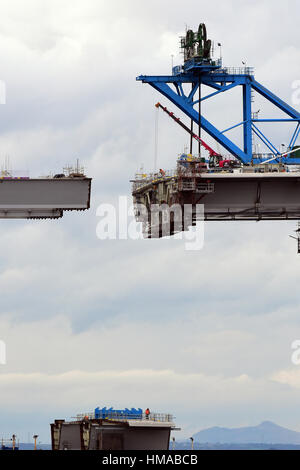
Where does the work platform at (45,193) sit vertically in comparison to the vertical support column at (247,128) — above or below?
below

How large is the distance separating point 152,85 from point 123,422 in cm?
2896

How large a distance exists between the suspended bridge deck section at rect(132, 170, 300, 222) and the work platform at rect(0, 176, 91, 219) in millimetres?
11868

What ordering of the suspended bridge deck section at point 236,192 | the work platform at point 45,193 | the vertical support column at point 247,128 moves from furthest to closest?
the vertical support column at point 247,128, the suspended bridge deck section at point 236,192, the work platform at point 45,193

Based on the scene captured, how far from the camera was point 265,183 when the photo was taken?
9906 cm

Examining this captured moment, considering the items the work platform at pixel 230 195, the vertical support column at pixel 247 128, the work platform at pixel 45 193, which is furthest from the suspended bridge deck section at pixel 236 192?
the work platform at pixel 45 193

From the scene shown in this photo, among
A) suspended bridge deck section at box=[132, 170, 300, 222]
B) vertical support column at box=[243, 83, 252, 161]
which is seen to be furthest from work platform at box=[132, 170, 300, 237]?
vertical support column at box=[243, 83, 252, 161]

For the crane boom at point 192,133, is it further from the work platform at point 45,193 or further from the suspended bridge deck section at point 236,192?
the work platform at point 45,193

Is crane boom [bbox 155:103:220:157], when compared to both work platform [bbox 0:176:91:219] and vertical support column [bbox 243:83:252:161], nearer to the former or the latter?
vertical support column [bbox 243:83:252:161]

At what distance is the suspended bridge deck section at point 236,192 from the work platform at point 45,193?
11.9 metres

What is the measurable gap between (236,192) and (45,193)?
16745 mm

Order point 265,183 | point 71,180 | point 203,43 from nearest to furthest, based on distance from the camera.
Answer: point 71,180
point 265,183
point 203,43

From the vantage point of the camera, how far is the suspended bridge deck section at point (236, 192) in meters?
98.1
